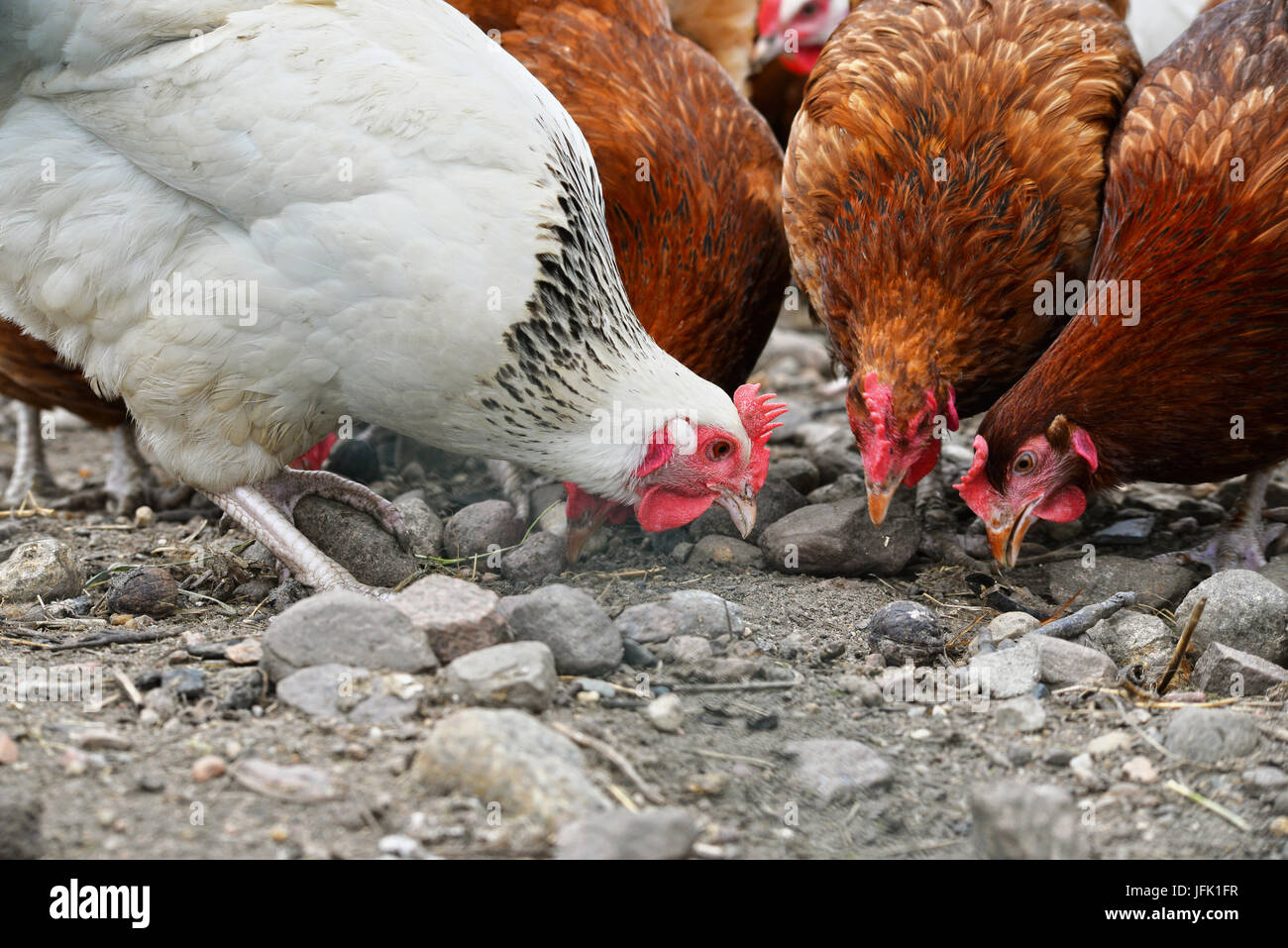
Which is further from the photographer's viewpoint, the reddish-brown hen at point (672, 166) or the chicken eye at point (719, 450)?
the reddish-brown hen at point (672, 166)

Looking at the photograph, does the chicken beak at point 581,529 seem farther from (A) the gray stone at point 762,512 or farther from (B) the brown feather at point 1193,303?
(B) the brown feather at point 1193,303

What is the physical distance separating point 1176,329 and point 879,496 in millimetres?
970

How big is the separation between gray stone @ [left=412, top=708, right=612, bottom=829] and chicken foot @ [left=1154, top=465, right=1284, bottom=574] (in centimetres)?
251

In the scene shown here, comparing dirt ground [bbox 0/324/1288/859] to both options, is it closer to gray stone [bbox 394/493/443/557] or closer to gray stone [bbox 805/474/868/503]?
gray stone [bbox 394/493/443/557]

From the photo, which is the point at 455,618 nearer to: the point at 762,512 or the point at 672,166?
the point at 762,512

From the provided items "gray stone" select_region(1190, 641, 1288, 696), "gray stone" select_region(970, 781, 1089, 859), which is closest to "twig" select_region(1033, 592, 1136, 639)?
"gray stone" select_region(1190, 641, 1288, 696)

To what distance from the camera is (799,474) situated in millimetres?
4285

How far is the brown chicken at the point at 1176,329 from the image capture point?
3193mm

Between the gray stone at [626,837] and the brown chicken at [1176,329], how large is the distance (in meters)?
1.76

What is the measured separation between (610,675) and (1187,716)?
1311 mm

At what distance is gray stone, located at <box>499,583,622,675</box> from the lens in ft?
8.79

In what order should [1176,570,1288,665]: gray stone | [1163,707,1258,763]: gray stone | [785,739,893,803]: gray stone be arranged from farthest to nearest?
[1176,570,1288,665]: gray stone → [1163,707,1258,763]: gray stone → [785,739,893,803]: gray stone

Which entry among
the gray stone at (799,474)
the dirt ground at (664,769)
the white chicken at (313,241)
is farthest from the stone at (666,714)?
the gray stone at (799,474)

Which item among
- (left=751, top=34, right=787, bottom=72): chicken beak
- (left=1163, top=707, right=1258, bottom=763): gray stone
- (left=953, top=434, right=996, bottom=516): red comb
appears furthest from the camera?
(left=751, top=34, right=787, bottom=72): chicken beak
